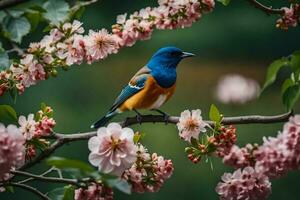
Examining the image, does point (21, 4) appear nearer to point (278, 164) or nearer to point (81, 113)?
point (278, 164)

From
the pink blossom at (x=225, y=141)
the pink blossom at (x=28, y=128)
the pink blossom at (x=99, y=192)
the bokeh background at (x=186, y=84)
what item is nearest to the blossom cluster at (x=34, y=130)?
the pink blossom at (x=28, y=128)

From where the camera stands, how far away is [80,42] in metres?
1.08

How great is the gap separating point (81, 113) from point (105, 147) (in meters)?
2.85

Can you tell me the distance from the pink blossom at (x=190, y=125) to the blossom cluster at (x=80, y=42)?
0.14 metres

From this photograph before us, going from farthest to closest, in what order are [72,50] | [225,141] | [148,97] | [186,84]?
[186,84] < [148,97] < [72,50] < [225,141]

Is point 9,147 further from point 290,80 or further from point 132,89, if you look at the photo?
point 132,89

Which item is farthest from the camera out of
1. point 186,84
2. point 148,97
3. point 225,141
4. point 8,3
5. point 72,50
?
point 186,84

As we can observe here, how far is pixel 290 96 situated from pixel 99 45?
1.13 feet

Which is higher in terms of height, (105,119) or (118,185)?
(118,185)

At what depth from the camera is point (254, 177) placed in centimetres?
94

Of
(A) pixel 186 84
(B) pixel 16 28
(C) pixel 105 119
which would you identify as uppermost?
(B) pixel 16 28

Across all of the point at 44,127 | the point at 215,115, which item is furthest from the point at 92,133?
the point at 215,115

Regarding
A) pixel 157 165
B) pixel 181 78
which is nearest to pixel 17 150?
pixel 157 165

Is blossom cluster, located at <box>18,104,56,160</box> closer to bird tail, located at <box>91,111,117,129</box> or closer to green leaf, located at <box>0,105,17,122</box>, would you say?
green leaf, located at <box>0,105,17,122</box>
